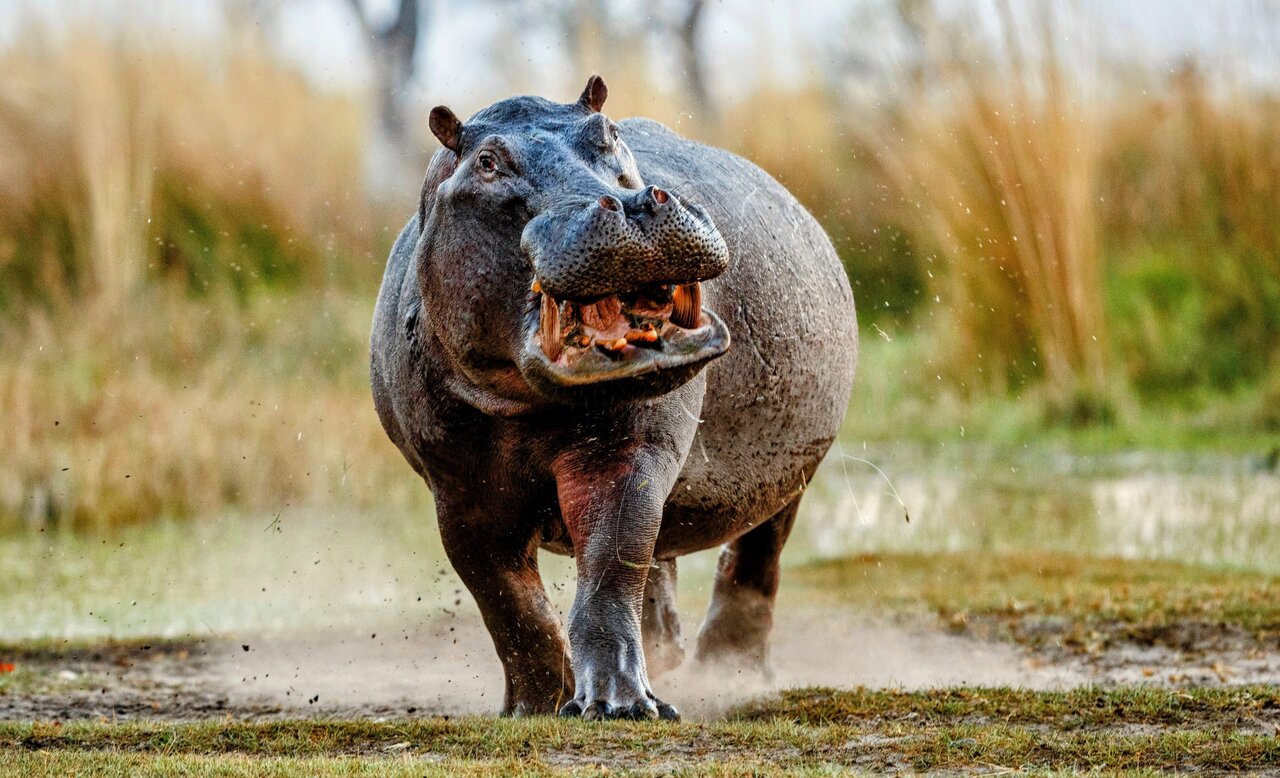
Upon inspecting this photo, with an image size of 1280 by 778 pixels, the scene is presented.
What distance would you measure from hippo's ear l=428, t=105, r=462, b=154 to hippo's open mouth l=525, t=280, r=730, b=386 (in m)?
0.64

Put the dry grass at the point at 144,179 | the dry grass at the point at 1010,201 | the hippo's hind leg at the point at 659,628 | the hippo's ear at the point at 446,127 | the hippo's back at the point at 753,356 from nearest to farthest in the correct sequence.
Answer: the hippo's ear at the point at 446,127, the hippo's back at the point at 753,356, the hippo's hind leg at the point at 659,628, the dry grass at the point at 1010,201, the dry grass at the point at 144,179

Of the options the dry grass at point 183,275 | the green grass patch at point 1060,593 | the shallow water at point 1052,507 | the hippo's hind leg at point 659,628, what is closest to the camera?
the hippo's hind leg at point 659,628

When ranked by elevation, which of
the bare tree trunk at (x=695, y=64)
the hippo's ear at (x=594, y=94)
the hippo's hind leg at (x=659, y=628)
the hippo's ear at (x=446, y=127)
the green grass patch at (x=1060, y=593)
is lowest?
the hippo's hind leg at (x=659, y=628)

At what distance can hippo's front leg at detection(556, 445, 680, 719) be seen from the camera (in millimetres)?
4848

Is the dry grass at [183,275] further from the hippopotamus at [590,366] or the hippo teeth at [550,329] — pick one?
the hippo teeth at [550,329]

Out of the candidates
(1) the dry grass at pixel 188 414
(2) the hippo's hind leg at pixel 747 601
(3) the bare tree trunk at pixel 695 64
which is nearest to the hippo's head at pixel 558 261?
(2) the hippo's hind leg at pixel 747 601

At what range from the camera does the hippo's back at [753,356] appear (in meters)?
5.79

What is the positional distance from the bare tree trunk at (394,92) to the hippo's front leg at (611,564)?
13.0 m

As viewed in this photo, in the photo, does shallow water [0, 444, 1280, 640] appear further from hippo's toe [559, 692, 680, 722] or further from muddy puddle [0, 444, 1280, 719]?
hippo's toe [559, 692, 680, 722]

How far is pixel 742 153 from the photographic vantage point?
38.2 ft

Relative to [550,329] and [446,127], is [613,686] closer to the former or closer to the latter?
[550,329]

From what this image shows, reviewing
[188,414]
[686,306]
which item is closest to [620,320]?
[686,306]

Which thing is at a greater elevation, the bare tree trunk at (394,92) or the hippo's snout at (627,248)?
the bare tree trunk at (394,92)

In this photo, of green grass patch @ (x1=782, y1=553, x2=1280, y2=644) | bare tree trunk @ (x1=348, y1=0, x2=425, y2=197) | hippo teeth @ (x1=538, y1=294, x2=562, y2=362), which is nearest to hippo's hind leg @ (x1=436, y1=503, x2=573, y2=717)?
hippo teeth @ (x1=538, y1=294, x2=562, y2=362)
